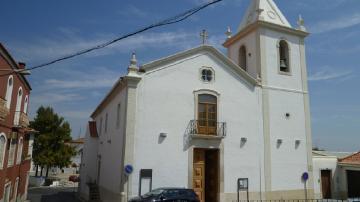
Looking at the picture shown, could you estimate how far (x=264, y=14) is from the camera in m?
21.5

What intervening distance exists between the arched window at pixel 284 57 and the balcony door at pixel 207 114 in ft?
19.9

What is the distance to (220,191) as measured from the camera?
56.4 feet

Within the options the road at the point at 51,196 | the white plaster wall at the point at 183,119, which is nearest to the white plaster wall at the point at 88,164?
the road at the point at 51,196

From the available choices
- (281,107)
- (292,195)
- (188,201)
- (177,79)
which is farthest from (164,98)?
(292,195)

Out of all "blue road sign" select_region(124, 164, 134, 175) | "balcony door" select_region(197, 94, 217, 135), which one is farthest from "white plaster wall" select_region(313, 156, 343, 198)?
"blue road sign" select_region(124, 164, 134, 175)

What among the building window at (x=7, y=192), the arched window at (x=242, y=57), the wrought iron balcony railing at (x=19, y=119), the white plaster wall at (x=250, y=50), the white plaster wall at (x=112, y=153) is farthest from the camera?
the arched window at (x=242, y=57)

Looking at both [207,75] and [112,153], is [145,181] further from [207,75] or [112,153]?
[207,75]

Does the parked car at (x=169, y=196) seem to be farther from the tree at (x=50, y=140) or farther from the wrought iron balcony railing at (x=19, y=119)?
the tree at (x=50, y=140)

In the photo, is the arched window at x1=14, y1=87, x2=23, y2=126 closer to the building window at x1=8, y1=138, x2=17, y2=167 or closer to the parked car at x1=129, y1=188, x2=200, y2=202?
the building window at x1=8, y1=138, x2=17, y2=167

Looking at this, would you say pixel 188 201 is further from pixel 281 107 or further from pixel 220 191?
pixel 281 107

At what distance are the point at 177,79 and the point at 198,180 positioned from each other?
18.6ft

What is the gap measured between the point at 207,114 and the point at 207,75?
2.36 meters

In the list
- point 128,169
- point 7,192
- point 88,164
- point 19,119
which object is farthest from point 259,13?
point 7,192

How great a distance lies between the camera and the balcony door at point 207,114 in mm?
17375
